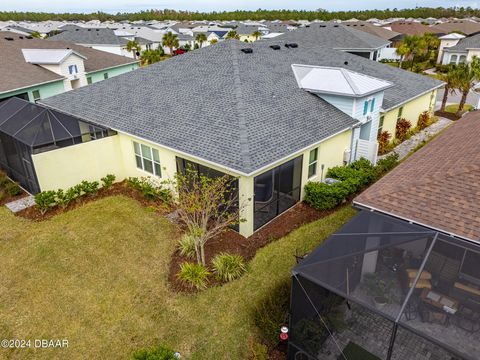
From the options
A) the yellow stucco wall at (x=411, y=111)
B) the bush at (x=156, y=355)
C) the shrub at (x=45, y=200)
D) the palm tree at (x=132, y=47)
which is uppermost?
the palm tree at (x=132, y=47)

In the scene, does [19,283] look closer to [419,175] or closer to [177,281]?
[177,281]

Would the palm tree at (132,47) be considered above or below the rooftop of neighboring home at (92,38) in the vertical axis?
below

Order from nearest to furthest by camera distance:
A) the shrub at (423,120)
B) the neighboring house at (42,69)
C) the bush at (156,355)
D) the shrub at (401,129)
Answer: the bush at (156,355) → the shrub at (401,129) → the shrub at (423,120) → the neighboring house at (42,69)

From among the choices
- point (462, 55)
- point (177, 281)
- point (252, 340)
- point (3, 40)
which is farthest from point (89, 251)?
point (462, 55)

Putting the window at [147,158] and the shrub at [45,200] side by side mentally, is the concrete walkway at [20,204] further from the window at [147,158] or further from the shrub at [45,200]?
the window at [147,158]

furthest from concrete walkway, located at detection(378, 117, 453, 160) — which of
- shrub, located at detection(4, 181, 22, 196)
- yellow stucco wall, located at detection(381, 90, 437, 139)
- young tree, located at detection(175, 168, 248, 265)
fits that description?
shrub, located at detection(4, 181, 22, 196)

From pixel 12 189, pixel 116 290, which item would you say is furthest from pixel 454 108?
pixel 12 189

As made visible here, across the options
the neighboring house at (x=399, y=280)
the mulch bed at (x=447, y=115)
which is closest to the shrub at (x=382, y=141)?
the mulch bed at (x=447, y=115)
